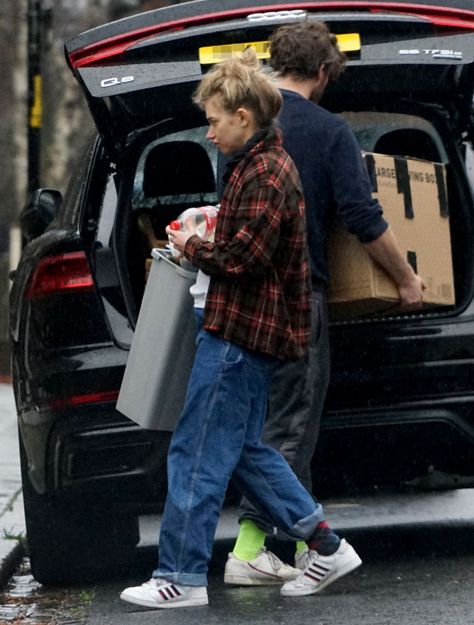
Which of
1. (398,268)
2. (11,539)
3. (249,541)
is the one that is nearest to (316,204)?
(398,268)

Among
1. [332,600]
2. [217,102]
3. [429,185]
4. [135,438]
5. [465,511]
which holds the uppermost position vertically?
[217,102]

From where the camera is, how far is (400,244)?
18.0ft

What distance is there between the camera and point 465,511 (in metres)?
7.51

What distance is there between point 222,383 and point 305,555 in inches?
29.3

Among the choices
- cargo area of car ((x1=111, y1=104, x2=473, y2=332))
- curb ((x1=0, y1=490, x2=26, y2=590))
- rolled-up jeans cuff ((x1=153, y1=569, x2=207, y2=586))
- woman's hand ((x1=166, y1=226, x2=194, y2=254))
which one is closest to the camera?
woman's hand ((x1=166, y1=226, x2=194, y2=254))

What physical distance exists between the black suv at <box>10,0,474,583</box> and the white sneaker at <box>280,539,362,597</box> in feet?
1.20

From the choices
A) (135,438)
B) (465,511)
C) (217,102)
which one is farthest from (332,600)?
(465,511)

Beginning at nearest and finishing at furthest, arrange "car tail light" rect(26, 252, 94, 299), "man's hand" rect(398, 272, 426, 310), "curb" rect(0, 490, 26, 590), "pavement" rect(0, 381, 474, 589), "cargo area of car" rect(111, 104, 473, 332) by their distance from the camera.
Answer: "man's hand" rect(398, 272, 426, 310)
"car tail light" rect(26, 252, 94, 299)
"cargo area of car" rect(111, 104, 473, 332)
"curb" rect(0, 490, 26, 590)
"pavement" rect(0, 381, 474, 589)

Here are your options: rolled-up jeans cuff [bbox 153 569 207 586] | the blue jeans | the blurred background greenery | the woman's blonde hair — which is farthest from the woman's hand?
the blurred background greenery

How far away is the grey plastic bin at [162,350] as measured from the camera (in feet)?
17.0

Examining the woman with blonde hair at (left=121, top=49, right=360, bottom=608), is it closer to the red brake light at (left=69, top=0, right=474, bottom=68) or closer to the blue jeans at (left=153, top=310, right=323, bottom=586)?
the blue jeans at (left=153, top=310, right=323, bottom=586)

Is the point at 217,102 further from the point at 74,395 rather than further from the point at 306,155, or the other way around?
the point at 74,395

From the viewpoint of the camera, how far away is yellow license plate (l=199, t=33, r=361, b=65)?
17.4 feet

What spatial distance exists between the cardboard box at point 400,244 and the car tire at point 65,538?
43.3 inches
